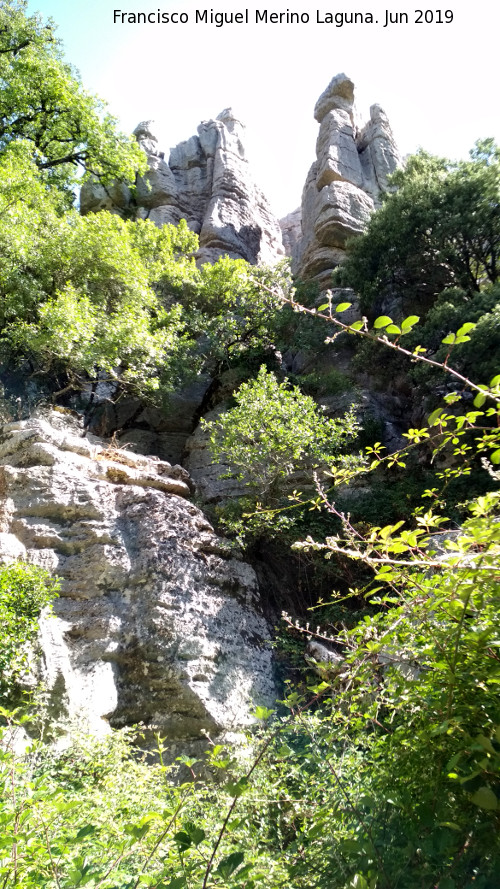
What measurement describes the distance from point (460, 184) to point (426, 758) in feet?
49.1

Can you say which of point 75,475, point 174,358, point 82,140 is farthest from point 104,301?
point 82,140

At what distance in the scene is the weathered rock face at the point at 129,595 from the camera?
5.99 m

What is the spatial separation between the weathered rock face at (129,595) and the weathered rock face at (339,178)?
13576 millimetres

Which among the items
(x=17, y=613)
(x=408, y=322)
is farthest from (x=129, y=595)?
A: (x=408, y=322)

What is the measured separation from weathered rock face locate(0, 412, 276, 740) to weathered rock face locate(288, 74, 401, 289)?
13576 mm

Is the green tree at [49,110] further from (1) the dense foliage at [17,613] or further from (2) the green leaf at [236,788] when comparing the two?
(2) the green leaf at [236,788]

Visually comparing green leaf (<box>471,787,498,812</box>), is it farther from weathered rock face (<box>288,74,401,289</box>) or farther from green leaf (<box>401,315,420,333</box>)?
weathered rock face (<box>288,74,401,289</box>)

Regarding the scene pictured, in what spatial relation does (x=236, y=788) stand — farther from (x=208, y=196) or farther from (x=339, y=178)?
(x=208, y=196)

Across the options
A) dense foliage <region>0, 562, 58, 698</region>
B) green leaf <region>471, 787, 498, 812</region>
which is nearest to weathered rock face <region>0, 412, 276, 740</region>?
dense foliage <region>0, 562, 58, 698</region>

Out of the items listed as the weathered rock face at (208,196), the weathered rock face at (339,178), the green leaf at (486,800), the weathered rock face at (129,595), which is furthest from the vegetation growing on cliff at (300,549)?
the weathered rock face at (339,178)

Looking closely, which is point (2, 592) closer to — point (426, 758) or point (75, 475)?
point (75, 475)

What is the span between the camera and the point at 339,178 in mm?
22766

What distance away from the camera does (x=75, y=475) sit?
307 inches

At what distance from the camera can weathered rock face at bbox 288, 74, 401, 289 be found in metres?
20.8
